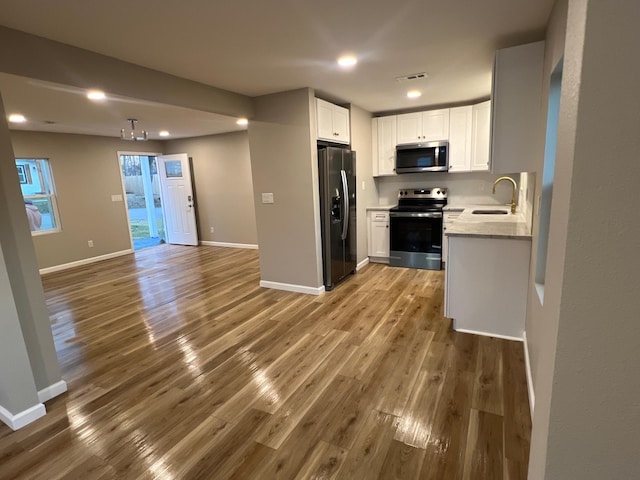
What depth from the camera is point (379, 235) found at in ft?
17.3

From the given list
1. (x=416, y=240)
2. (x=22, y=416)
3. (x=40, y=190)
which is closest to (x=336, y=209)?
(x=416, y=240)

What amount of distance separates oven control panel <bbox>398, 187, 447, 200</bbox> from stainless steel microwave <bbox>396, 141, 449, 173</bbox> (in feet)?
1.49

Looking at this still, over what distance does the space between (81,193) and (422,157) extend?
5.99 metres

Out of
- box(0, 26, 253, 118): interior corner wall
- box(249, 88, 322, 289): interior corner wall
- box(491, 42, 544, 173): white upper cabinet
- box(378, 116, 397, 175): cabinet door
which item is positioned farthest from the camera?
box(378, 116, 397, 175): cabinet door

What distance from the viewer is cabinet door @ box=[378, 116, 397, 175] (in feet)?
16.7

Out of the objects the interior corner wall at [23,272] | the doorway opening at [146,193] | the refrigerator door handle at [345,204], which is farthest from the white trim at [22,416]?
the doorway opening at [146,193]

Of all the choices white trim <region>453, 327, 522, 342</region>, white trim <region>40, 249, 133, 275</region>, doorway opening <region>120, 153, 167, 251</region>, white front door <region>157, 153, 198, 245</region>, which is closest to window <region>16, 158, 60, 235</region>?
white trim <region>40, 249, 133, 275</region>

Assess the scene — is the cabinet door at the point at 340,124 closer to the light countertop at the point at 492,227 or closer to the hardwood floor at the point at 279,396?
the light countertop at the point at 492,227

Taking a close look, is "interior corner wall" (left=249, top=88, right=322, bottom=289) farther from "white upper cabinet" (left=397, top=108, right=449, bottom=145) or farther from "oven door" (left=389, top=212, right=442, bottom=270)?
"white upper cabinet" (left=397, top=108, right=449, bottom=145)

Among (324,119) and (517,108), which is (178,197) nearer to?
(324,119)

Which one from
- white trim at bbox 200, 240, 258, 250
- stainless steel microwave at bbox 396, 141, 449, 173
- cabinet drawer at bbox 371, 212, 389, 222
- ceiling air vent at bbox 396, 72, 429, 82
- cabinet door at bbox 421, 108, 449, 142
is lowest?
white trim at bbox 200, 240, 258, 250

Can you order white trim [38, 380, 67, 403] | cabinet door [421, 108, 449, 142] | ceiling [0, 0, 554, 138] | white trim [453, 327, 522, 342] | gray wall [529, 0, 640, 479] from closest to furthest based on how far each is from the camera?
gray wall [529, 0, 640, 479], ceiling [0, 0, 554, 138], white trim [38, 380, 67, 403], white trim [453, 327, 522, 342], cabinet door [421, 108, 449, 142]

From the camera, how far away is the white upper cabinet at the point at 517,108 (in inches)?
97.5

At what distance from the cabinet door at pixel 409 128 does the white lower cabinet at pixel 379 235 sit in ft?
3.68
